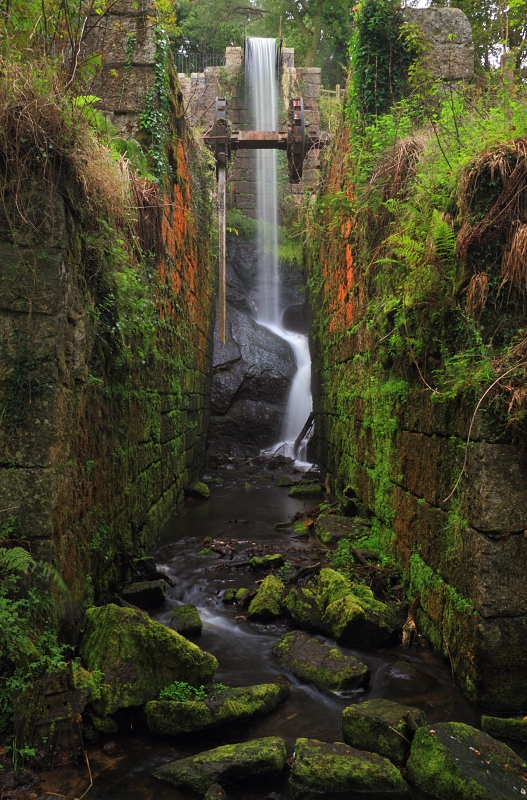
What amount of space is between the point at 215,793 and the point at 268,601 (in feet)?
7.10

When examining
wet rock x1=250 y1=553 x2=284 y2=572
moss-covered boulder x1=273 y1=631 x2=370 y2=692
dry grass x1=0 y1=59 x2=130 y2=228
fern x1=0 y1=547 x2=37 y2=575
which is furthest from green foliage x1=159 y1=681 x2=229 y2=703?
dry grass x1=0 y1=59 x2=130 y2=228

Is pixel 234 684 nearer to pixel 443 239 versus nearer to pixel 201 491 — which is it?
pixel 443 239

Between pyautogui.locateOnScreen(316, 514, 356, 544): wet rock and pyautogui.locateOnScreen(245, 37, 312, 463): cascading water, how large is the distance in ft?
21.5

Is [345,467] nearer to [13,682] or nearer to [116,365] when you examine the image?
[116,365]

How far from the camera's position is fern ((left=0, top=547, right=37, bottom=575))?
2.95 m

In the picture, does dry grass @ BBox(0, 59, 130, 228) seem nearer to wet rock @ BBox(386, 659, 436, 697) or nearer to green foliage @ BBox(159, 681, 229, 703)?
green foliage @ BBox(159, 681, 229, 703)

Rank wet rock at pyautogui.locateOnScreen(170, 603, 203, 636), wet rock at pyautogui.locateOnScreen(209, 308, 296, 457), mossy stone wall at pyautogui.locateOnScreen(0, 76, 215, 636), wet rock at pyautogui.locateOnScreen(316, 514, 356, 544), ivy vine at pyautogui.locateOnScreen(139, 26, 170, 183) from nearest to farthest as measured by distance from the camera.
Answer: mossy stone wall at pyautogui.locateOnScreen(0, 76, 215, 636)
wet rock at pyautogui.locateOnScreen(170, 603, 203, 636)
wet rock at pyautogui.locateOnScreen(316, 514, 356, 544)
ivy vine at pyautogui.locateOnScreen(139, 26, 170, 183)
wet rock at pyautogui.locateOnScreen(209, 308, 296, 457)

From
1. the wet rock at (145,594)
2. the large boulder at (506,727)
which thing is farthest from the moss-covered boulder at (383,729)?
the wet rock at (145,594)

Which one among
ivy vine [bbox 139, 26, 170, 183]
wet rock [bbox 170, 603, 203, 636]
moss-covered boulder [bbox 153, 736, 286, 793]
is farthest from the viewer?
ivy vine [bbox 139, 26, 170, 183]

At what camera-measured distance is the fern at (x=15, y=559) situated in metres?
2.95

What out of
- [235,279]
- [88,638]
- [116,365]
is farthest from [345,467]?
[235,279]

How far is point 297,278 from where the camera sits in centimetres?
1845

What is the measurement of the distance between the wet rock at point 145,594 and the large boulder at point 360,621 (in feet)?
4.46

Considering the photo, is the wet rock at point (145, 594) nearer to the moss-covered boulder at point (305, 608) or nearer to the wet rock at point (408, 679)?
the moss-covered boulder at point (305, 608)
